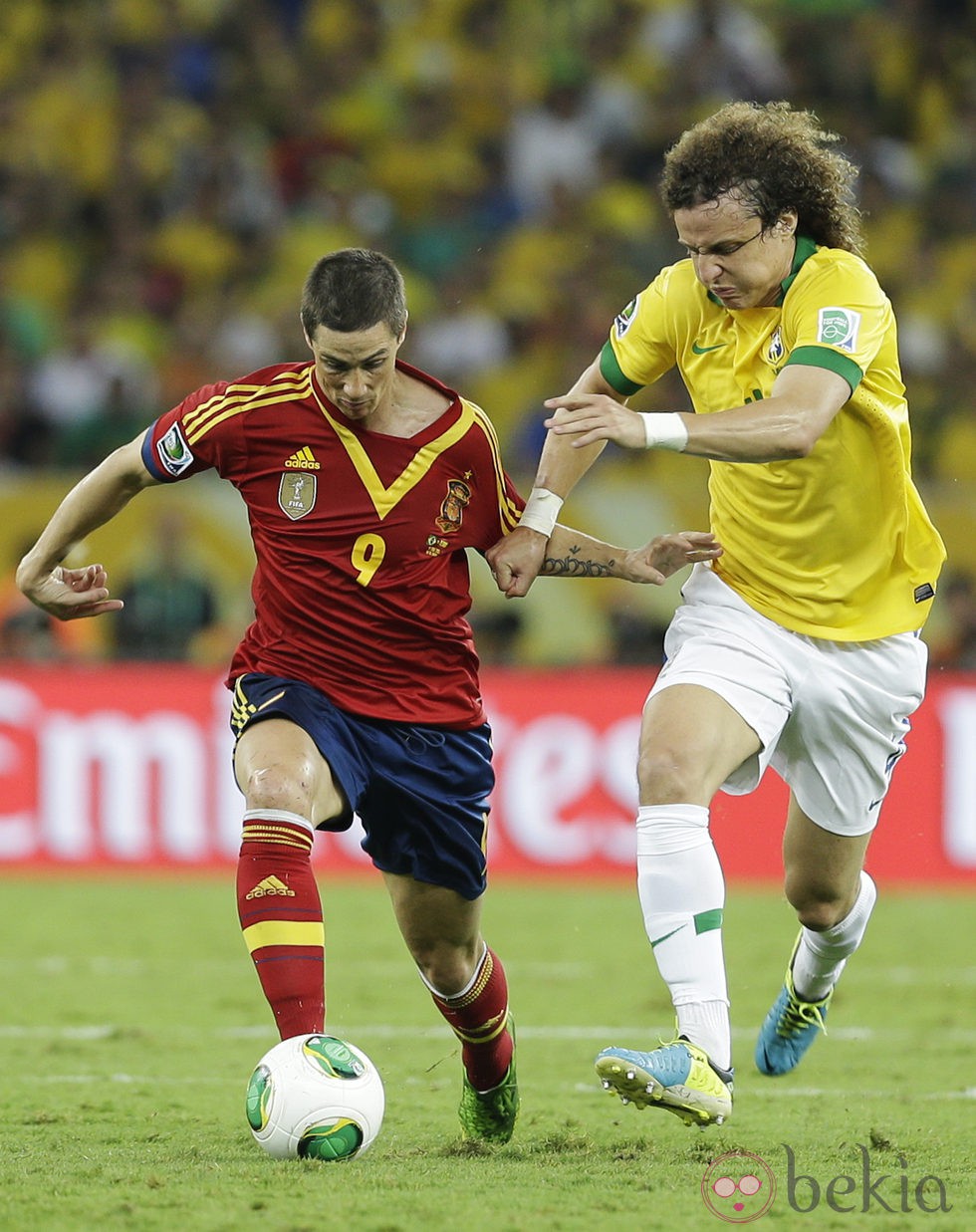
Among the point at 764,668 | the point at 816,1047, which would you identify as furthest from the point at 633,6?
the point at 764,668

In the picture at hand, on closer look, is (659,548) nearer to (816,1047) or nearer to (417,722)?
(417,722)

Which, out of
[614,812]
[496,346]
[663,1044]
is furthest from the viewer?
[496,346]

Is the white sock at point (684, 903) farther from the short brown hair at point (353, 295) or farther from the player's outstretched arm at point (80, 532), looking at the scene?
the player's outstretched arm at point (80, 532)

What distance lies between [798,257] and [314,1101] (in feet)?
8.23

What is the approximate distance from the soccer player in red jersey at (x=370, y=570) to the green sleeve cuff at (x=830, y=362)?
623 millimetres

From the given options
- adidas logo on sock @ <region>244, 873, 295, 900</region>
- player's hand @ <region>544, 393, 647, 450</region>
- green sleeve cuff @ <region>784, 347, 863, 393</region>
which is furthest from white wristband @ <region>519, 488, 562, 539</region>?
adidas logo on sock @ <region>244, 873, 295, 900</region>

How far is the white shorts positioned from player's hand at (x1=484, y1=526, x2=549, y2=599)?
0.44 m

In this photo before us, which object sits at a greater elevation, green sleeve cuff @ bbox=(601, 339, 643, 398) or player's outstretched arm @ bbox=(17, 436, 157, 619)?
green sleeve cuff @ bbox=(601, 339, 643, 398)

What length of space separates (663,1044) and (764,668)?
→ 1.11 meters

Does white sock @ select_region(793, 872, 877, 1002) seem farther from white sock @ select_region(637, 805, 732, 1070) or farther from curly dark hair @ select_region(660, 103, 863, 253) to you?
curly dark hair @ select_region(660, 103, 863, 253)

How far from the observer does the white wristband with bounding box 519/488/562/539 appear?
5.37 meters

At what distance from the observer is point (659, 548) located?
5.21 metres

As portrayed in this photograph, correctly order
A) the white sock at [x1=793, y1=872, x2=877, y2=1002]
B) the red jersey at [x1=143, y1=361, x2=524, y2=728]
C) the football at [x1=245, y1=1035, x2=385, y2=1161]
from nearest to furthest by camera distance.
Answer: the football at [x1=245, y1=1035, x2=385, y2=1161], the red jersey at [x1=143, y1=361, x2=524, y2=728], the white sock at [x1=793, y1=872, x2=877, y2=1002]

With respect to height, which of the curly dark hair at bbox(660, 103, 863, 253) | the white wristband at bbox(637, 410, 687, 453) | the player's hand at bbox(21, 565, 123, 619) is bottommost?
the player's hand at bbox(21, 565, 123, 619)
